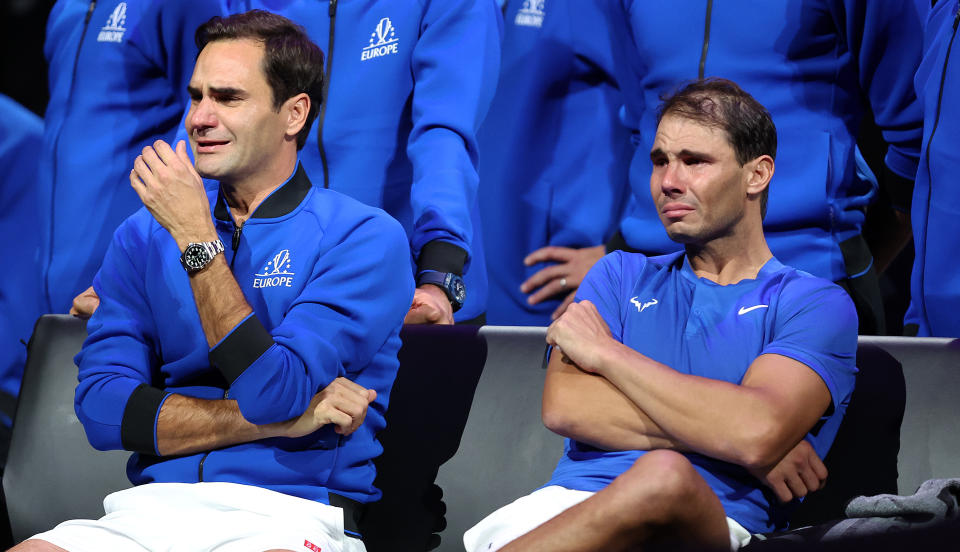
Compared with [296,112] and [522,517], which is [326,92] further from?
[522,517]

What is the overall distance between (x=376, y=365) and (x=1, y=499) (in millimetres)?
994

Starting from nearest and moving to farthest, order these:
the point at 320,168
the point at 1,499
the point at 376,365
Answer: the point at 376,365
the point at 1,499
the point at 320,168

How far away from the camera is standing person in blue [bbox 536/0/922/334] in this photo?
87.8 inches

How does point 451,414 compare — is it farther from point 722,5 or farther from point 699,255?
point 722,5

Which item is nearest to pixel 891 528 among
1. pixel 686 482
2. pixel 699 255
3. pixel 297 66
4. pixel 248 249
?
pixel 686 482

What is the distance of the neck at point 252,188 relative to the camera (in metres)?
1.91

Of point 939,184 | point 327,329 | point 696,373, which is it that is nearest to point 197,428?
point 327,329

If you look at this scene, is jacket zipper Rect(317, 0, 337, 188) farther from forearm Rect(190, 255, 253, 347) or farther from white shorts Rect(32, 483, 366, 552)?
white shorts Rect(32, 483, 366, 552)

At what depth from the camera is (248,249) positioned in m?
1.87

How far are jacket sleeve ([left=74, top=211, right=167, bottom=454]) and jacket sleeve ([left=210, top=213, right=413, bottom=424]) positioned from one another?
0.19 meters

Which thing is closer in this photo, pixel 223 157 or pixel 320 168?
pixel 223 157

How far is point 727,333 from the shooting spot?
176cm

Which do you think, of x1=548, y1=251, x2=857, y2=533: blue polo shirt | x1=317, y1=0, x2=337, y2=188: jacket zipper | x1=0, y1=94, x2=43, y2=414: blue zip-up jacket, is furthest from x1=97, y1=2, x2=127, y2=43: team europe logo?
x1=548, y1=251, x2=857, y2=533: blue polo shirt

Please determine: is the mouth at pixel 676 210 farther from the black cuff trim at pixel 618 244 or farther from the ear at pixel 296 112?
the ear at pixel 296 112
